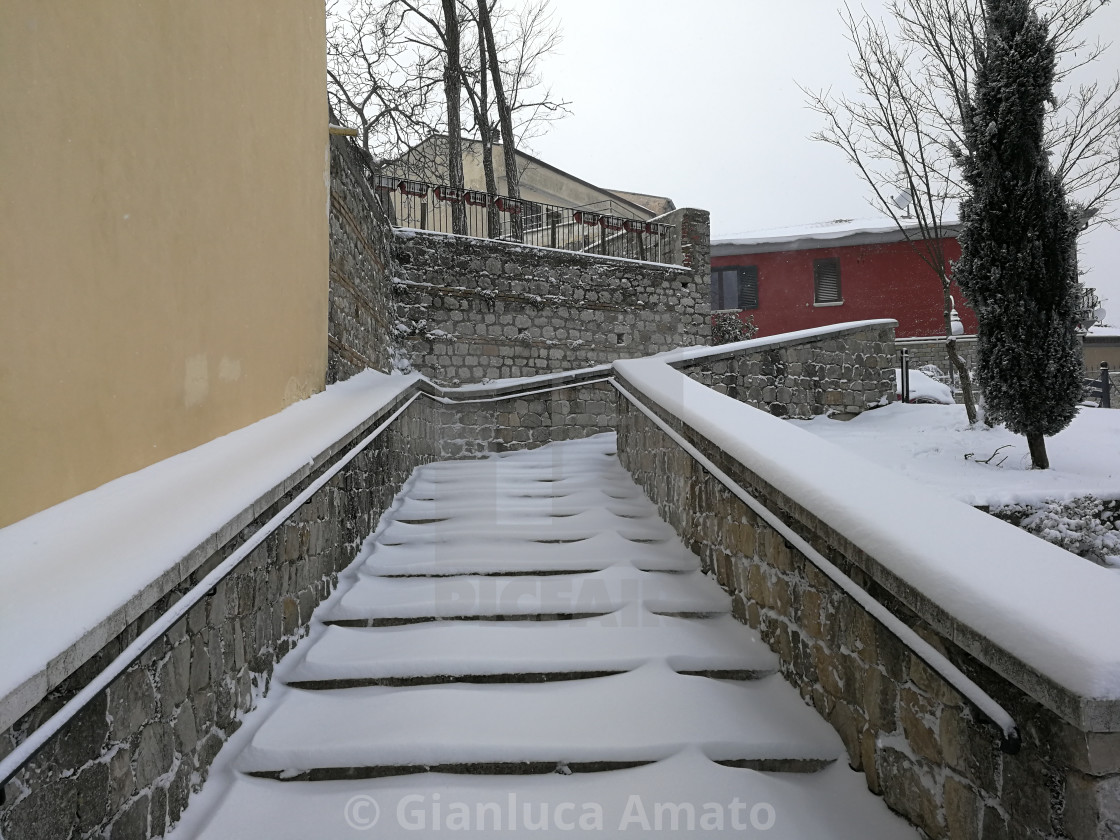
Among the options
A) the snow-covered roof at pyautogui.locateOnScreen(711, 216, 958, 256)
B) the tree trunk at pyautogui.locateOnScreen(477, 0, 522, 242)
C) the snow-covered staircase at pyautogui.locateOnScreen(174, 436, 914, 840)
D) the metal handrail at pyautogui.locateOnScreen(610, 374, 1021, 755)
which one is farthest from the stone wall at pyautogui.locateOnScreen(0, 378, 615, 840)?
the snow-covered roof at pyautogui.locateOnScreen(711, 216, 958, 256)

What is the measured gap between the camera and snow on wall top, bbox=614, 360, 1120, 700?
133 centimetres

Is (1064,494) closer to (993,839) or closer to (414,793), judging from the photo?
(993,839)

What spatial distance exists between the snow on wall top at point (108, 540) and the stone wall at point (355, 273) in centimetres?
287

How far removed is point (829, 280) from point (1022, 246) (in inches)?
422

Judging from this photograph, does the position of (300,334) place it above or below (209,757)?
above

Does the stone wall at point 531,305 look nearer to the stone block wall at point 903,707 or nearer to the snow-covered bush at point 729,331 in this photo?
the snow-covered bush at point 729,331

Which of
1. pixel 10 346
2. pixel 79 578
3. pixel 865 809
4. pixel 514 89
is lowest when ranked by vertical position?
pixel 865 809

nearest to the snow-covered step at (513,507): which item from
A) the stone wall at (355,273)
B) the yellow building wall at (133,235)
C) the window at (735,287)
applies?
the yellow building wall at (133,235)

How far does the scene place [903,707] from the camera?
187cm

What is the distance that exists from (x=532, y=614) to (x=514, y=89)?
15676mm

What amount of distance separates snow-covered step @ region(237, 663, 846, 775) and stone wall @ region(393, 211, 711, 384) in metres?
7.40

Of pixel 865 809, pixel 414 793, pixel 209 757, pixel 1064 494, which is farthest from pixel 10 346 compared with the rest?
pixel 1064 494

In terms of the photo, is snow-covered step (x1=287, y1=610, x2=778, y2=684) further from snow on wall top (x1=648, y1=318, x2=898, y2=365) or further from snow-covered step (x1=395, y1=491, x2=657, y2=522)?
snow on wall top (x1=648, y1=318, x2=898, y2=365)

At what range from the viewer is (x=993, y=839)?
5.04ft
